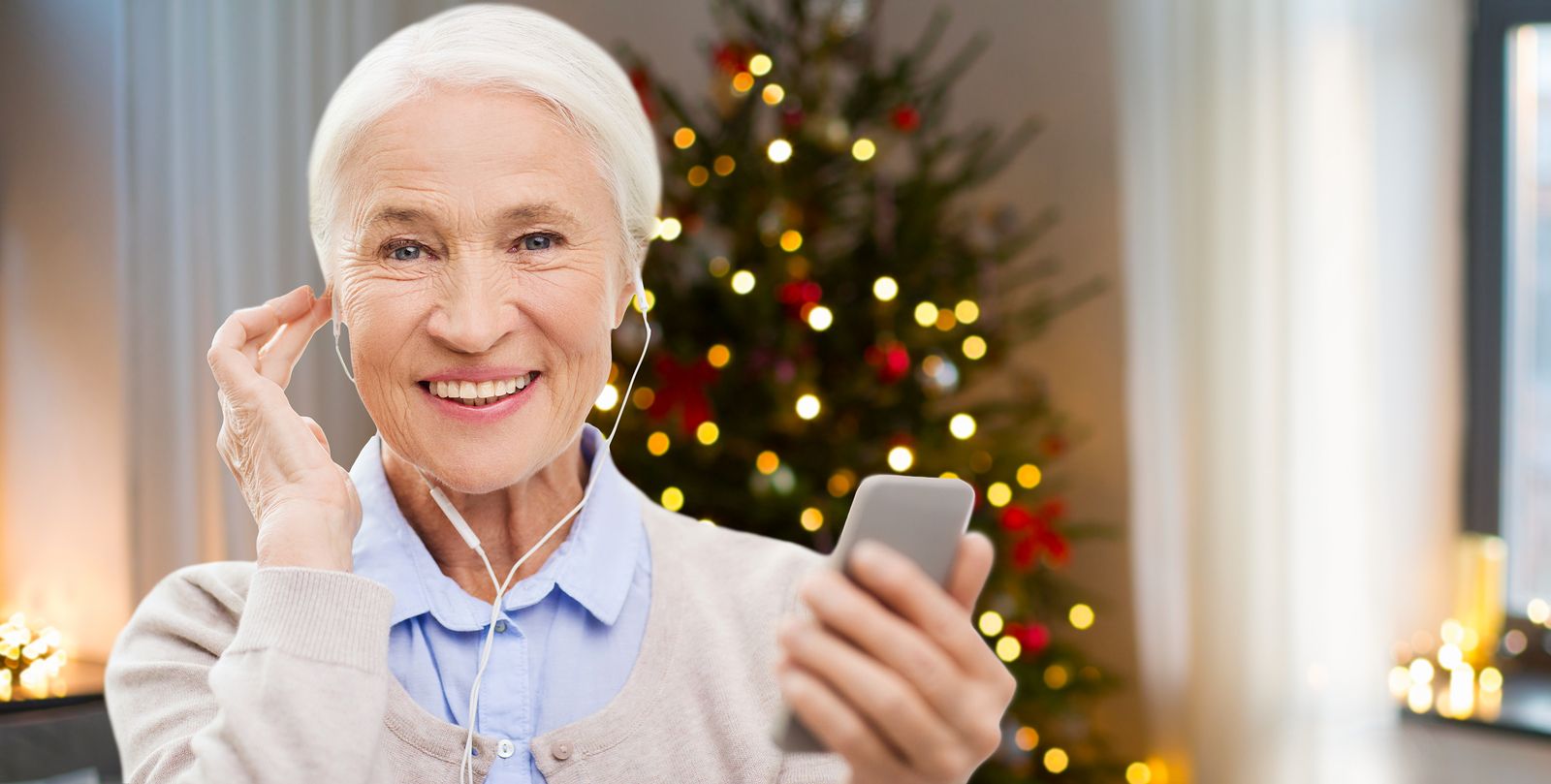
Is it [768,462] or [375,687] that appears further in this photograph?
[768,462]

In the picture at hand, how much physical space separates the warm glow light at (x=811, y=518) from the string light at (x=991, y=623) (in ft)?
1.46

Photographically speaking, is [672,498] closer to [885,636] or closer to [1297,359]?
[1297,359]

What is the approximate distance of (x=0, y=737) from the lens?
179 centimetres

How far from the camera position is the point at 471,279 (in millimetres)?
949

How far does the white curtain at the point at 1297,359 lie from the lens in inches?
112

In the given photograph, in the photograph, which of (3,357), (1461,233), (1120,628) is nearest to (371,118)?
(3,357)

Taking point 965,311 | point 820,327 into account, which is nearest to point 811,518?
point 820,327

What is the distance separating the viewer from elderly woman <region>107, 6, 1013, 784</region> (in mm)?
916

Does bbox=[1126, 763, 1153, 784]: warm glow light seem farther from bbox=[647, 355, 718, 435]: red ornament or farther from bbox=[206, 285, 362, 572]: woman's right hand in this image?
bbox=[206, 285, 362, 572]: woman's right hand

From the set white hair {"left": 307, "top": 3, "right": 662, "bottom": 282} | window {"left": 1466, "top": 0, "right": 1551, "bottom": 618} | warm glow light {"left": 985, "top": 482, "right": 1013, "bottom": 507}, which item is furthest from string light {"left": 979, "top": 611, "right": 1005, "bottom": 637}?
white hair {"left": 307, "top": 3, "right": 662, "bottom": 282}

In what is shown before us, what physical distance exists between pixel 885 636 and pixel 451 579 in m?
0.47

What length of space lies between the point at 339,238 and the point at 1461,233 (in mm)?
2702

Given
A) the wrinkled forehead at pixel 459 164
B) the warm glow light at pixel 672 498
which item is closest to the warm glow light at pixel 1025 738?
the warm glow light at pixel 672 498

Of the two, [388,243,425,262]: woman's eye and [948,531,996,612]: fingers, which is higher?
[388,243,425,262]: woman's eye
